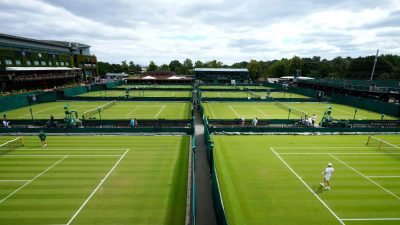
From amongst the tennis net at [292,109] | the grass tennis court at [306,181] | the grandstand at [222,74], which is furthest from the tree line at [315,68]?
the grass tennis court at [306,181]

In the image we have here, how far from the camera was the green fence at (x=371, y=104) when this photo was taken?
126 ft

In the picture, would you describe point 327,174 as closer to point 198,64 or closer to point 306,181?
point 306,181

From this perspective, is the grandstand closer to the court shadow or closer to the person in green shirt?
the person in green shirt

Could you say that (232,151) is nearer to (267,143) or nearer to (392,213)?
(267,143)

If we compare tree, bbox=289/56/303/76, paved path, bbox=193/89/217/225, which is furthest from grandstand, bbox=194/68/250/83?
paved path, bbox=193/89/217/225

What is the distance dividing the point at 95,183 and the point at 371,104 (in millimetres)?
47770

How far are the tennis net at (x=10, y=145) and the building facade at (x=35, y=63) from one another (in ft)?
153

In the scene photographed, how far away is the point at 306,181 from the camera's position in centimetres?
1578

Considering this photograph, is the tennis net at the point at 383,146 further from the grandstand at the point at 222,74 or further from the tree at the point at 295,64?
the tree at the point at 295,64

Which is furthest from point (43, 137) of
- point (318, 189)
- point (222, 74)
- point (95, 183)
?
point (222, 74)

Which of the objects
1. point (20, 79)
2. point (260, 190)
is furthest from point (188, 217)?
point (20, 79)

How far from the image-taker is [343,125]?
91.8 feet

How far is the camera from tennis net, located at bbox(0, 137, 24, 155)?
2125 cm

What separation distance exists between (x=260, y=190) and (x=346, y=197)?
5.07 m
